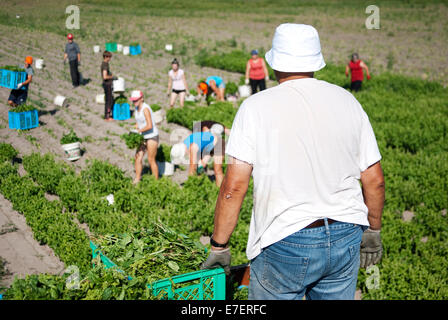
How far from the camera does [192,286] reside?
286cm

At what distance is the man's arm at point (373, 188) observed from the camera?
2393 millimetres

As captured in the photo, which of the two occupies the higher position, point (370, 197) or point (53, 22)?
point (53, 22)

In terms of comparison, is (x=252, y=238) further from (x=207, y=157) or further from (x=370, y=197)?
(x=207, y=157)

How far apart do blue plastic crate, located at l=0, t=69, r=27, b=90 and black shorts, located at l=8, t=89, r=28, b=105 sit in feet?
0.40

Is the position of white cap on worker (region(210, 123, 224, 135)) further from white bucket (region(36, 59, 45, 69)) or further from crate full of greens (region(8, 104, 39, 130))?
white bucket (region(36, 59, 45, 69))

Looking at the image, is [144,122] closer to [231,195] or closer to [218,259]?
[218,259]

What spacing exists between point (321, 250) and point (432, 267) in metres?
3.45

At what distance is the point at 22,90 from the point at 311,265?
7175 mm

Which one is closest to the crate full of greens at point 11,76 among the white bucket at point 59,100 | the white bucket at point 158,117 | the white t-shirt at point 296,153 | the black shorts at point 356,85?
the white bucket at point 59,100

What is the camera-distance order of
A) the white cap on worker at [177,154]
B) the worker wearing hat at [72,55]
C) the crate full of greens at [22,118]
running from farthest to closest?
the worker wearing hat at [72,55], the white cap on worker at [177,154], the crate full of greens at [22,118]

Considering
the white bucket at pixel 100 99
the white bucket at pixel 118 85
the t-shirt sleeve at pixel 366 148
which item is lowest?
the white bucket at pixel 100 99

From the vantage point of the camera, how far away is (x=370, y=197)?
8.04 ft

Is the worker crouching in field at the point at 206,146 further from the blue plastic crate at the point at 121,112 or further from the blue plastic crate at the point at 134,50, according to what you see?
the blue plastic crate at the point at 134,50

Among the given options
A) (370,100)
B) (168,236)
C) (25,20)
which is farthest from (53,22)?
(370,100)
